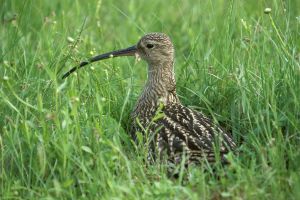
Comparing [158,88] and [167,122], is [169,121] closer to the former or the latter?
[167,122]

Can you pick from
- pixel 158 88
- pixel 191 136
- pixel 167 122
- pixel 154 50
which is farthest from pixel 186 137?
pixel 154 50

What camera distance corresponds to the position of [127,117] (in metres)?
7.55

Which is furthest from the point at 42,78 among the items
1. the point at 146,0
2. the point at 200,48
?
→ the point at 146,0

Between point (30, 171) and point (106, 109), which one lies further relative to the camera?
point (106, 109)

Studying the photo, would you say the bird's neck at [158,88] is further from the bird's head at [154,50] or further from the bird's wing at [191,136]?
the bird's wing at [191,136]

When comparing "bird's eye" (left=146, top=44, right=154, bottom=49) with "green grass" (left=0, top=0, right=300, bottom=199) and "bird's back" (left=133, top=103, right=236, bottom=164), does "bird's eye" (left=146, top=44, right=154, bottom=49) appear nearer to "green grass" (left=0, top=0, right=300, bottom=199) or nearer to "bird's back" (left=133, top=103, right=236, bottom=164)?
"green grass" (left=0, top=0, right=300, bottom=199)

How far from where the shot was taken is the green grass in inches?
226

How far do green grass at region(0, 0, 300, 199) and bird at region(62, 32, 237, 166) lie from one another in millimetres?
163

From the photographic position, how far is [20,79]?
24.3 ft

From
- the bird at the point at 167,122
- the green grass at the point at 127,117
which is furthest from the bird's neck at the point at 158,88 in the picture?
the green grass at the point at 127,117

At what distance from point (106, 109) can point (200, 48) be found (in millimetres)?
1380

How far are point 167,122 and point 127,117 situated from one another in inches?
30.3

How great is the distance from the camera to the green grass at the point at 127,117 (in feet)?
18.8

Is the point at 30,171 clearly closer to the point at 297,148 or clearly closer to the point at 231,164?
the point at 231,164
